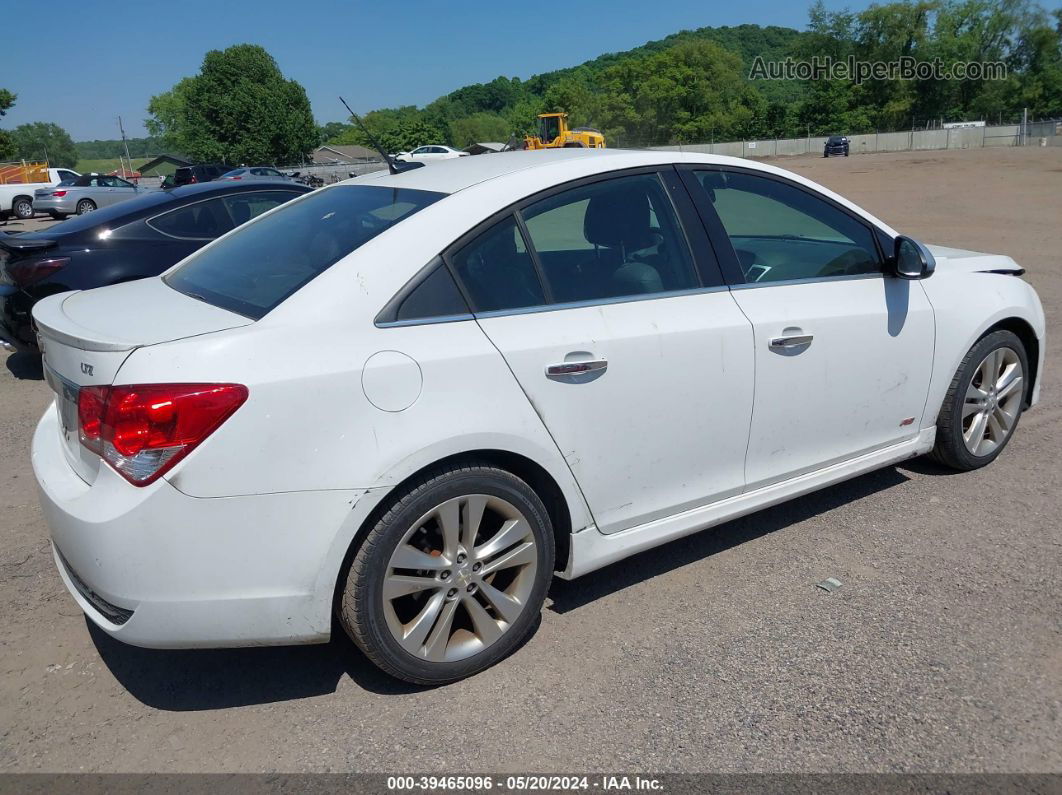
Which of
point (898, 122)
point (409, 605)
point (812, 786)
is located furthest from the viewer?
point (898, 122)

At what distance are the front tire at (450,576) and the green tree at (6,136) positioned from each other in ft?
208

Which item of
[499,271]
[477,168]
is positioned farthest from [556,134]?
[499,271]

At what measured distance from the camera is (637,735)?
8.54 ft

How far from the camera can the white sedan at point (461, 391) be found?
2418mm

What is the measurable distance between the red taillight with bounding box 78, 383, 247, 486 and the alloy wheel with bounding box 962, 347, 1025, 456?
Result: 3.57 metres

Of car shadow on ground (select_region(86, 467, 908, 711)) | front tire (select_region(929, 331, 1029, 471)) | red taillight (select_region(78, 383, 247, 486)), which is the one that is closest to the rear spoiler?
car shadow on ground (select_region(86, 467, 908, 711))

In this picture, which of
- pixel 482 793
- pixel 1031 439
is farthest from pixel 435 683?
Result: pixel 1031 439

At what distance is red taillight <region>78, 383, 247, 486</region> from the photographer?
2348 mm

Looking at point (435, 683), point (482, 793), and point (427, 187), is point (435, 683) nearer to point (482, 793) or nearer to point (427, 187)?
point (482, 793)

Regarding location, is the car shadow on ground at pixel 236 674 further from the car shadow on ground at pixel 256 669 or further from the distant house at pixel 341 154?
the distant house at pixel 341 154

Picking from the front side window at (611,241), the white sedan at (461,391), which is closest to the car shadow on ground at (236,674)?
the white sedan at (461,391)

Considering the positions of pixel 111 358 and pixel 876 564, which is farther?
pixel 876 564

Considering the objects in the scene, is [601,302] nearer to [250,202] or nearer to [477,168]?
[477,168]

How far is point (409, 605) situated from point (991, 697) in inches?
74.1
